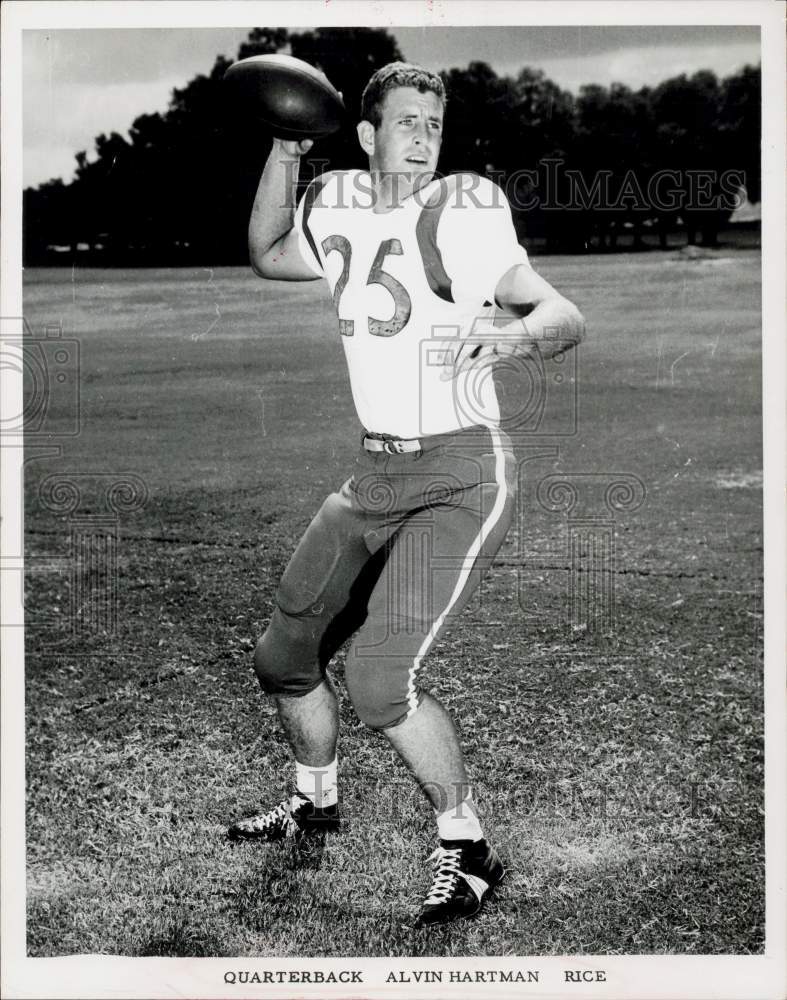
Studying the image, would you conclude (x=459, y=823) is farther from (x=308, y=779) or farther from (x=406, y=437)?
(x=406, y=437)

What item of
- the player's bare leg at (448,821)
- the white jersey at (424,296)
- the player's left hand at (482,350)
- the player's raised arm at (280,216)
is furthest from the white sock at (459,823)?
the player's raised arm at (280,216)

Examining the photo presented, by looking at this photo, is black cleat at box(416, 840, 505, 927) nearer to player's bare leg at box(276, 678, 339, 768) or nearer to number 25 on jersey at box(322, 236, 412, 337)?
player's bare leg at box(276, 678, 339, 768)

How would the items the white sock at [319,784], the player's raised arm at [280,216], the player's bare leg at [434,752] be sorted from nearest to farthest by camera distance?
the player's bare leg at [434,752] → the player's raised arm at [280,216] → the white sock at [319,784]

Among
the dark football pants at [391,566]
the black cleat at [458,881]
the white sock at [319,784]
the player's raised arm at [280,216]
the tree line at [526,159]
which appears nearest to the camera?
the dark football pants at [391,566]

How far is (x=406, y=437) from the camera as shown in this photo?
332 cm

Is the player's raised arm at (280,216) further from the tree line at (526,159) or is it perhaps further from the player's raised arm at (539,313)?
the player's raised arm at (539,313)

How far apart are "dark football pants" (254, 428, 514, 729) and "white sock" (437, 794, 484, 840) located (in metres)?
0.38

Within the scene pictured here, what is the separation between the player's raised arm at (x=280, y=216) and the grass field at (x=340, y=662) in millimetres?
369

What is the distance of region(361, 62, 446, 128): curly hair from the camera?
3.40m

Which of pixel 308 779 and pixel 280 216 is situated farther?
pixel 308 779

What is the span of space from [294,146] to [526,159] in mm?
825

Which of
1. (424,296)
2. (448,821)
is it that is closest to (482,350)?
(424,296)

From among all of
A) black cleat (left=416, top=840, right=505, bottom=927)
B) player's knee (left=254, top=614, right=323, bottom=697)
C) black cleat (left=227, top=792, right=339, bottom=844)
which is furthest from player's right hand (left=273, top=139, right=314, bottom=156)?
black cleat (left=416, top=840, right=505, bottom=927)

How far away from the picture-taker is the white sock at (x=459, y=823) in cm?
346
